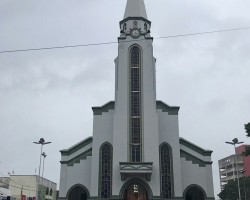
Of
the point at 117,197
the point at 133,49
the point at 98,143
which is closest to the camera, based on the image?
the point at 117,197

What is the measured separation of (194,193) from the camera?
37.1 metres

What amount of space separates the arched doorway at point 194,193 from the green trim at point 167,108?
8.29m

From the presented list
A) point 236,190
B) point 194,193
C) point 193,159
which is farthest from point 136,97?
point 236,190

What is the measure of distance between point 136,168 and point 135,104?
7198 mm

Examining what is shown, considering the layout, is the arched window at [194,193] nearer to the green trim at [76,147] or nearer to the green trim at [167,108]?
the green trim at [167,108]

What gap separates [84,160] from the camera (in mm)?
Result: 38125

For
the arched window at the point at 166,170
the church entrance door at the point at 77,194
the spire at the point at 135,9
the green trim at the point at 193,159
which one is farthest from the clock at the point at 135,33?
the church entrance door at the point at 77,194

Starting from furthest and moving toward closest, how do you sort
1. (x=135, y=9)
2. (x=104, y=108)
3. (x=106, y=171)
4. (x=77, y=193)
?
(x=135, y=9) < (x=104, y=108) < (x=77, y=193) < (x=106, y=171)

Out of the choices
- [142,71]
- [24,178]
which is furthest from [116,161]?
[24,178]

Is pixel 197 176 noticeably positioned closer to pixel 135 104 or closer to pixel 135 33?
pixel 135 104

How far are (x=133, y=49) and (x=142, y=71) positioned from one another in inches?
115

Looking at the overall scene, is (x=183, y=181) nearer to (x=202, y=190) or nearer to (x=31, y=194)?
(x=202, y=190)

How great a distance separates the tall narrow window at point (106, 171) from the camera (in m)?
36.1

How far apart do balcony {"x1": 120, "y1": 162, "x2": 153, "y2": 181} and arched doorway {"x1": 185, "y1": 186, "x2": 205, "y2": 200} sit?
4.91m
